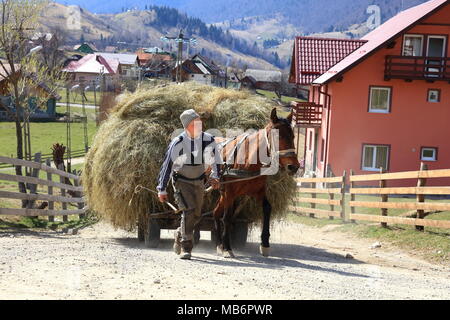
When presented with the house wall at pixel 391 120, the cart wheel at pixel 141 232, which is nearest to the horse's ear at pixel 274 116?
the cart wheel at pixel 141 232

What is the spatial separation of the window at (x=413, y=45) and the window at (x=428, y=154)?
15.6 feet

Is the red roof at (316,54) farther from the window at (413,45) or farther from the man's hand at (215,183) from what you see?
the man's hand at (215,183)

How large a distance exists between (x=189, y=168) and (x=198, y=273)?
6.32 feet

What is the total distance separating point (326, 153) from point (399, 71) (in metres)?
5.55

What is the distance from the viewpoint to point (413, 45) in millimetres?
32469

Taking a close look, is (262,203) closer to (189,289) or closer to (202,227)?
(202,227)

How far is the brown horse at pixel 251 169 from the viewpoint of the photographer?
31.2 ft

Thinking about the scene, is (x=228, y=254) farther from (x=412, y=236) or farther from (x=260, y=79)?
(x=260, y=79)

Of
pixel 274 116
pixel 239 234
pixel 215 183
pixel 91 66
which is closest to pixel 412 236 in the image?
pixel 239 234

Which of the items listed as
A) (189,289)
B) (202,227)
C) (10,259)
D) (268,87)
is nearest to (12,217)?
(202,227)

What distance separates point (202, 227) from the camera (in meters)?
10.8

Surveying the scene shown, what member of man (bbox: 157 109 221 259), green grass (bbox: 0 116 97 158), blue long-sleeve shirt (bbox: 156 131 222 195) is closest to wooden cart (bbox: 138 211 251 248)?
man (bbox: 157 109 221 259)

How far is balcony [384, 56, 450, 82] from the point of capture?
104ft

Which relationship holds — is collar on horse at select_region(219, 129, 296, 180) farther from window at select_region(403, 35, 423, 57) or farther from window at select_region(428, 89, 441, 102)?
window at select_region(428, 89, 441, 102)
